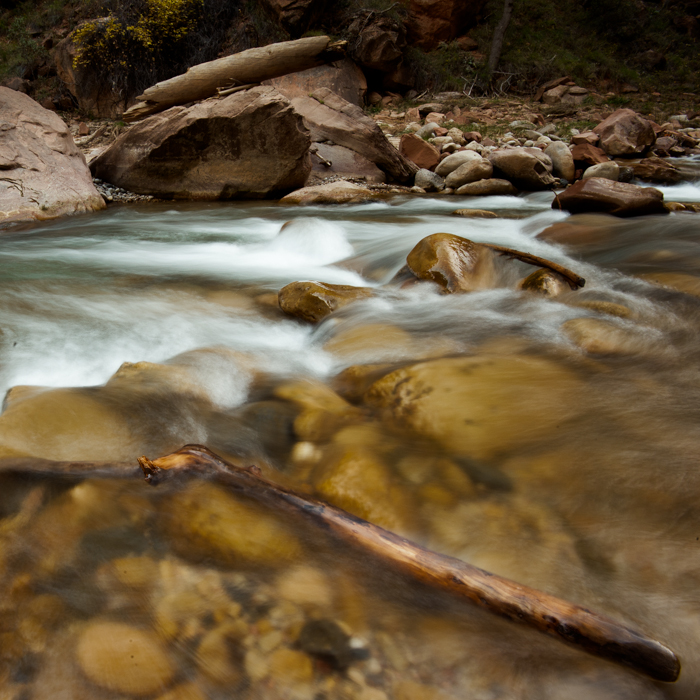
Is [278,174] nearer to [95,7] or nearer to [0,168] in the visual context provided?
[0,168]

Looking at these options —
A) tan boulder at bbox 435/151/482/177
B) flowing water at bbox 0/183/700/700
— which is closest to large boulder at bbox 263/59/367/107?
tan boulder at bbox 435/151/482/177

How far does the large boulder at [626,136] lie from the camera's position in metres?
11.2

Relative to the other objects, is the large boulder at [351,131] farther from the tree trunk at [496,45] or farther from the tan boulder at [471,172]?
the tree trunk at [496,45]

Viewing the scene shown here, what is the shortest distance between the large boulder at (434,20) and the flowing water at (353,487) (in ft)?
60.7

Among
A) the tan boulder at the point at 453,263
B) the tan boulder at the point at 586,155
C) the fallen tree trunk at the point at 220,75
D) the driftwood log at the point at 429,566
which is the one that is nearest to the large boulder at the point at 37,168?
the fallen tree trunk at the point at 220,75

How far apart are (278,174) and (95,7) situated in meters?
15.0

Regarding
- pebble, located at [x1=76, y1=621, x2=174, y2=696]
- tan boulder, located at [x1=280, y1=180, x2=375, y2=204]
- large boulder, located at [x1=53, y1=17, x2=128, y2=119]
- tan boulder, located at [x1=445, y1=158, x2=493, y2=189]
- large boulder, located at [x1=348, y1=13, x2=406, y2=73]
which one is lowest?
tan boulder, located at [x1=280, y1=180, x2=375, y2=204]

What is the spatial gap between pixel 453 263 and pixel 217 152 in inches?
234

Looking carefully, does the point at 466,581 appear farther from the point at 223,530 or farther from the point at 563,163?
the point at 563,163

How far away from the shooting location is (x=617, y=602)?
52.7 inches

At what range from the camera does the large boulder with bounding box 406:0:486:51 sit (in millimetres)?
18688

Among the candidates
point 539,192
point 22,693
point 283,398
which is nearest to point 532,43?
point 539,192

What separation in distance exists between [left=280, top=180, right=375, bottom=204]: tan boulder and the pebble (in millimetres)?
7929

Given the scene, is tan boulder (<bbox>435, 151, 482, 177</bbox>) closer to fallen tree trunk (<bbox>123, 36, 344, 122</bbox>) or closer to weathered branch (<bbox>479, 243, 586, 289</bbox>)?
fallen tree trunk (<bbox>123, 36, 344, 122</bbox>)
